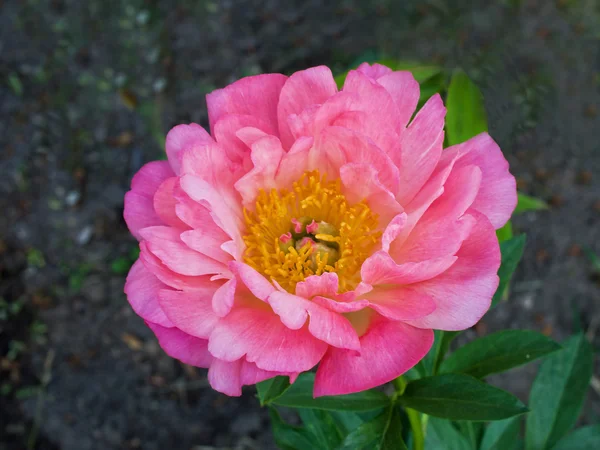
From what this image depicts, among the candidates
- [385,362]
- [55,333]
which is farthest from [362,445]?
[55,333]

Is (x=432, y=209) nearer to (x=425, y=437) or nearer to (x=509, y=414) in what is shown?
(x=509, y=414)

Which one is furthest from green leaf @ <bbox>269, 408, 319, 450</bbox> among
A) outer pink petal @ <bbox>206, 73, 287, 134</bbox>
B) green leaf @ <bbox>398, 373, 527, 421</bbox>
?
outer pink petal @ <bbox>206, 73, 287, 134</bbox>

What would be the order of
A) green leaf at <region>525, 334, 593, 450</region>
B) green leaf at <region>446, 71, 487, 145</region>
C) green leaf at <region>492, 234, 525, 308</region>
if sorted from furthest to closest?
green leaf at <region>525, 334, 593, 450</region>
green leaf at <region>446, 71, 487, 145</region>
green leaf at <region>492, 234, 525, 308</region>

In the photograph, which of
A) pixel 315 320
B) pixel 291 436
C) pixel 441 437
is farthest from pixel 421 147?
pixel 291 436

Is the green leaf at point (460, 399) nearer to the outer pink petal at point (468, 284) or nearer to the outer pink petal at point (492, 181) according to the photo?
the outer pink petal at point (468, 284)

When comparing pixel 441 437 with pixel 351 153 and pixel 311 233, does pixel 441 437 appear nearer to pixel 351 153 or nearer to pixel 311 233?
pixel 311 233

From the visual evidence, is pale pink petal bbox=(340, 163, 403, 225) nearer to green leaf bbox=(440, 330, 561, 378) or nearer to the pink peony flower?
the pink peony flower
